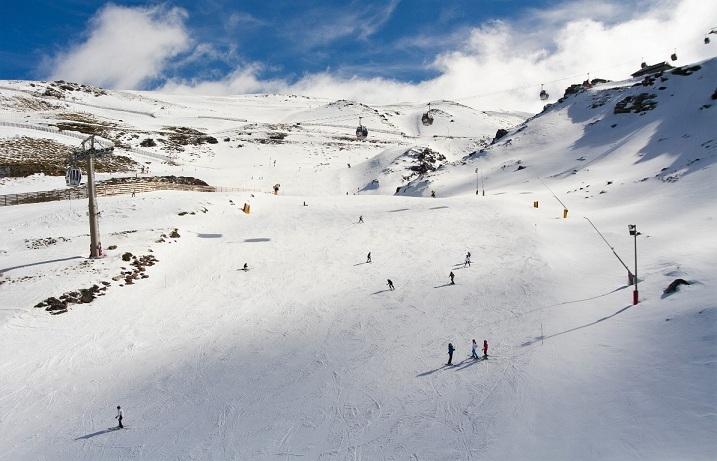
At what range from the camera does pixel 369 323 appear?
26.4 metres

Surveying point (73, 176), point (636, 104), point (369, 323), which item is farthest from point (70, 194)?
point (636, 104)

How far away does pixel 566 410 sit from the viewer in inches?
663

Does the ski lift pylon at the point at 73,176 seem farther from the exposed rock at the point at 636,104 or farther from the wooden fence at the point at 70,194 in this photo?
the exposed rock at the point at 636,104

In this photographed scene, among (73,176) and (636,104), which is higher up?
(636,104)

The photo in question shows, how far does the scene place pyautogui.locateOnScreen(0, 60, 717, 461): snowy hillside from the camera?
1702 centimetres

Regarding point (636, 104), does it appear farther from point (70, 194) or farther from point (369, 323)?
point (70, 194)

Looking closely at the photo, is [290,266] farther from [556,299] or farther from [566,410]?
[566,410]

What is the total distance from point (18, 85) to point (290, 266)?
15610 centimetres

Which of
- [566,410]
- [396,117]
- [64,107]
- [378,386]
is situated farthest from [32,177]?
[396,117]

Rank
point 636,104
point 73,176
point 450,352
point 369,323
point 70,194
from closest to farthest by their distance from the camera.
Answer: point 450,352 → point 369,323 → point 73,176 → point 70,194 → point 636,104

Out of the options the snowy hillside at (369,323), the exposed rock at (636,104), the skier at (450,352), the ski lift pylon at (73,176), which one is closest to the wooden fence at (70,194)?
the snowy hillside at (369,323)

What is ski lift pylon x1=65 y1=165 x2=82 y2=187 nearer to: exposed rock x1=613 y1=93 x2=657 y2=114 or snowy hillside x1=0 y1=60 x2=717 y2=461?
snowy hillside x1=0 y1=60 x2=717 y2=461

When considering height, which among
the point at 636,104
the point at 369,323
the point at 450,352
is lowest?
the point at 450,352

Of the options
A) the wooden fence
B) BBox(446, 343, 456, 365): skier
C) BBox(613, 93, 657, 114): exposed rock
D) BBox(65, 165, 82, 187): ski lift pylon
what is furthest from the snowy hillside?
BBox(613, 93, 657, 114): exposed rock
